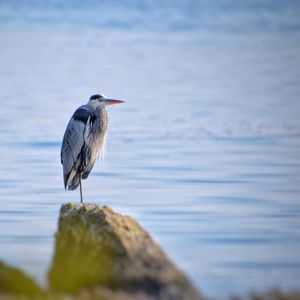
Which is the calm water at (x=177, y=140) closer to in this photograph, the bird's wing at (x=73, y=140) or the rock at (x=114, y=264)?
the rock at (x=114, y=264)

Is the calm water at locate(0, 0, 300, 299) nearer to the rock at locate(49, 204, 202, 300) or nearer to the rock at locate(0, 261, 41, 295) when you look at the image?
the rock at locate(49, 204, 202, 300)

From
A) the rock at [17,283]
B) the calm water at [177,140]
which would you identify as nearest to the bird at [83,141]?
the calm water at [177,140]

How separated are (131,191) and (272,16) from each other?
30936 mm

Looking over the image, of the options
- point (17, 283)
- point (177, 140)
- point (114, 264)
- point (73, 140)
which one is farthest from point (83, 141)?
point (17, 283)

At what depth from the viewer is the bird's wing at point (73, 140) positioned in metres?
11.3

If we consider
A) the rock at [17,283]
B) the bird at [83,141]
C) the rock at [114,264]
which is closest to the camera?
the rock at [17,283]

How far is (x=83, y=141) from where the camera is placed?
11367 mm

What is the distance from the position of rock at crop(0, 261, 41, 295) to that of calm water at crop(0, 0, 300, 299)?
46 cm

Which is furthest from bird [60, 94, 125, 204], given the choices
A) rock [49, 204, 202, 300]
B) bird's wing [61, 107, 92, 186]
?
rock [49, 204, 202, 300]

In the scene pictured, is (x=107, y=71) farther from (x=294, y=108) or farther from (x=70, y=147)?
(x=70, y=147)

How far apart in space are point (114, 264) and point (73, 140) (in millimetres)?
5031

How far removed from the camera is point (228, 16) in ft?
141

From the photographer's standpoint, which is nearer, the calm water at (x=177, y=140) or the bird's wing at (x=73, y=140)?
the calm water at (x=177, y=140)

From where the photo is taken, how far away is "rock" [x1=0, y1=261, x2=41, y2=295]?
603cm
